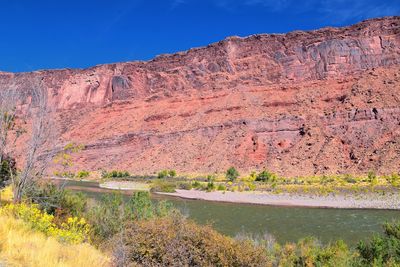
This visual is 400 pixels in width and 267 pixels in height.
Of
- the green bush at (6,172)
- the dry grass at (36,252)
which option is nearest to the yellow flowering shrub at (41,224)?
the dry grass at (36,252)

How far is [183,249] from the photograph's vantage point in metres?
7.07

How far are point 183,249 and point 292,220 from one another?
805 inches

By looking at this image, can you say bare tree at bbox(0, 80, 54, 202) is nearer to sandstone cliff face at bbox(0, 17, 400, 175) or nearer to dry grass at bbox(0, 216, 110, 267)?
dry grass at bbox(0, 216, 110, 267)

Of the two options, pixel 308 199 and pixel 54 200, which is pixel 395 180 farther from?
pixel 54 200

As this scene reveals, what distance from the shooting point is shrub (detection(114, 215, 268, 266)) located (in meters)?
7.03

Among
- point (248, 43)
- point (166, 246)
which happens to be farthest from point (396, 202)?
point (248, 43)

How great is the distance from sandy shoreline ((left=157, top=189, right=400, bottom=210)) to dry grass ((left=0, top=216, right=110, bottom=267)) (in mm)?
28150

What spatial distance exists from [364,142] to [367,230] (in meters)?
42.3

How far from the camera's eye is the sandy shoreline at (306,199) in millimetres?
31938

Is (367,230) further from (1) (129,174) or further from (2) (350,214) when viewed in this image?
(1) (129,174)

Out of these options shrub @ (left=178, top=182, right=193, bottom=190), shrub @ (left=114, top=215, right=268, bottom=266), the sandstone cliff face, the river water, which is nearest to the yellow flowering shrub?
shrub @ (left=114, top=215, right=268, bottom=266)

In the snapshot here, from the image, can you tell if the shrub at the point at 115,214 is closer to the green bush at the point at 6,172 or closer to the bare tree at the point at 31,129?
the bare tree at the point at 31,129

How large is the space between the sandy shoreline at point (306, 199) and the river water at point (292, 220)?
153 centimetres

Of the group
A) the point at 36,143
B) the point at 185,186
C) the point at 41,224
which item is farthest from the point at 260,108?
the point at 41,224
